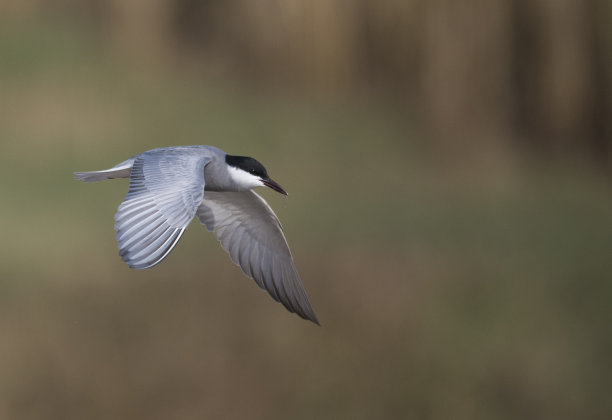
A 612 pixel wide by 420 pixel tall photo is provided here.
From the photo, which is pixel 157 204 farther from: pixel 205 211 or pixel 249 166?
pixel 205 211

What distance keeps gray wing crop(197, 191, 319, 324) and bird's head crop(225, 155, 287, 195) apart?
1.29 ft

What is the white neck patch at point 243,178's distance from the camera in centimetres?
294

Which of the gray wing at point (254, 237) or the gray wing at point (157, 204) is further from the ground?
the gray wing at point (157, 204)

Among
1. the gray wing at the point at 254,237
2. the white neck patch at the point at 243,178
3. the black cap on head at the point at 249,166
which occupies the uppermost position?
the black cap on head at the point at 249,166

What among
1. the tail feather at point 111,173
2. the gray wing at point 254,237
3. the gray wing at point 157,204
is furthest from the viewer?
the gray wing at point 254,237

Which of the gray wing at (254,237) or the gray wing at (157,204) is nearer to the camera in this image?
the gray wing at (157,204)

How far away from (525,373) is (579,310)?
3.64 ft

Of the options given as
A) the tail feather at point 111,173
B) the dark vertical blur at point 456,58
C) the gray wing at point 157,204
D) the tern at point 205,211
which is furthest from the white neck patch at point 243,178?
the dark vertical blur at point 456,58

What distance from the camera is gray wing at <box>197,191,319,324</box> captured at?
3301mm

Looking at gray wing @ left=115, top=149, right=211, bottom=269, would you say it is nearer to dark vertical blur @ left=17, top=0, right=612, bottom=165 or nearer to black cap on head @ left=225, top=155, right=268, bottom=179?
black cap on head @ left=225, top=155, right=268, bottom=179

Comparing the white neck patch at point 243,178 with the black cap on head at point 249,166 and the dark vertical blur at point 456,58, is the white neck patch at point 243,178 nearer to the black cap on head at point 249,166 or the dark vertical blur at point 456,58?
the black cap on head at point 249,166

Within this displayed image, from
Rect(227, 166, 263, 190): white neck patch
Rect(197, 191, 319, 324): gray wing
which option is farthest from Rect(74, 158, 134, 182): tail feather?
Rect(197, 191, 319, 324): gray wing

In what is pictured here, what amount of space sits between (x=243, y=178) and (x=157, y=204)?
1.67ft

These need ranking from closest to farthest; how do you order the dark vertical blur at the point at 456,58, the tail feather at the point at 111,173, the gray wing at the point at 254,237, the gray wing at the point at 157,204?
the gray wing at the point at 157,204 → the tail feather at the point at 111,173 → the gray wing at the point at 254,237 → the dark vertical blur at the point at 456,58
